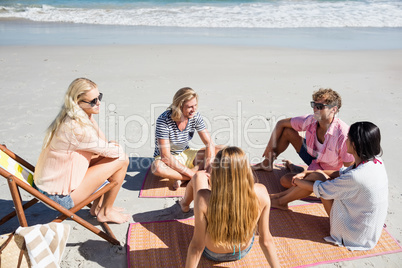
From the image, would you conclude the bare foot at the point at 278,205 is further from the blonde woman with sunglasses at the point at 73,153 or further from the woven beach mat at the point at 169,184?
the blonde woman with sunglasses at the point at 73,153

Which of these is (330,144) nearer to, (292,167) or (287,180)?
(287,180)

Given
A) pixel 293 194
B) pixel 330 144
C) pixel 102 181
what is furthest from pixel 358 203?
pixel 102 181

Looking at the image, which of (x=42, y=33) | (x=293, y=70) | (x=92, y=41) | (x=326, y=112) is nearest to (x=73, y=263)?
(x=326, y=112)

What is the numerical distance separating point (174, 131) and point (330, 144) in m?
1.84

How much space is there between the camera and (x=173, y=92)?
768cm

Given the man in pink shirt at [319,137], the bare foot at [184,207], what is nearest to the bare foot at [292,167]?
the man in pink shirt at [319,137]

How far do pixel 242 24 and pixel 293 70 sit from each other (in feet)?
22.5

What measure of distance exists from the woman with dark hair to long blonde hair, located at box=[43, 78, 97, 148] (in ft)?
7.38

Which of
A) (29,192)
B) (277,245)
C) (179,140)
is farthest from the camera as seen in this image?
(179,140)

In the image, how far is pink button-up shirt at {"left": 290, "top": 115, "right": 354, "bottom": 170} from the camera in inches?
154

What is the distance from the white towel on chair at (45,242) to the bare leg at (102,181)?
497 mm

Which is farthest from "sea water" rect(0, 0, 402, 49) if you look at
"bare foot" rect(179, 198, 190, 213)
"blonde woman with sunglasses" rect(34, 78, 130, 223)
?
"blonde woman with sunglasses" rect(34, 78, 130, 223)

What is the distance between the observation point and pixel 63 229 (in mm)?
2859

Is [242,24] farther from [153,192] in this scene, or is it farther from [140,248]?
[140,248]
